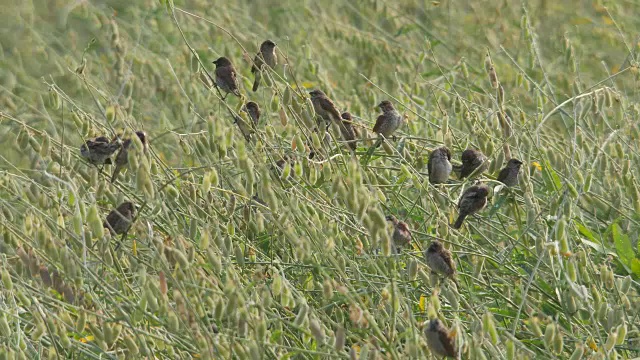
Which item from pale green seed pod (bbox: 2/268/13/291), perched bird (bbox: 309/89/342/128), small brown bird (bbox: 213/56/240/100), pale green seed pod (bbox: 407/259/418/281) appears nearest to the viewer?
pale green seed pod (bbox: 2/268/13/291)

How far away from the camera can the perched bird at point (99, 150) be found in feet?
9.11

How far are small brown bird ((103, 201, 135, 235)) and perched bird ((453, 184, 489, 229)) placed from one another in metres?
0.91

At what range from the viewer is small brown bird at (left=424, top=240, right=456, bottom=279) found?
→ 255 cm

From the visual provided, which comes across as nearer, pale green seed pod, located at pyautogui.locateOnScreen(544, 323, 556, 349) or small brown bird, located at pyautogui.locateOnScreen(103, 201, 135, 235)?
pale green seed pod, located at pyautogui.locateOnScreen(544, 323, 556, 349)

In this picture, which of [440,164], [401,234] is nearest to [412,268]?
[401,234]

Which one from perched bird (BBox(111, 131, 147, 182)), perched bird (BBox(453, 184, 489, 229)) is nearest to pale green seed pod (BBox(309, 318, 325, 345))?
perched bird (BBox(111, 131, 147, 182))

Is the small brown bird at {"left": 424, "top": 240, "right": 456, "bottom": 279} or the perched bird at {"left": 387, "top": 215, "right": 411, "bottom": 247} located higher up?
the small brown bird at {"left": 424, "top": 240, "right": 456, "bottom": 279}

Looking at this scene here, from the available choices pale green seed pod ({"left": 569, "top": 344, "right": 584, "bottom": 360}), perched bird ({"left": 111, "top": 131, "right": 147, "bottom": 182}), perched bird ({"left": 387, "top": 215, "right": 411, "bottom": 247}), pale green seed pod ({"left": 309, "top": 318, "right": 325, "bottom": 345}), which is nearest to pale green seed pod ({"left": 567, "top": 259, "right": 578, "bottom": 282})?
pale green seed pod ({"left": 569, "top": 344, "right": 584, "bottom": 360})

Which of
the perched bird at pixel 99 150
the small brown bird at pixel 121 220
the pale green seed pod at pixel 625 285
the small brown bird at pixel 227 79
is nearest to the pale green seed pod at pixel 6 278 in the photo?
the small brown bird at pixel 121 220

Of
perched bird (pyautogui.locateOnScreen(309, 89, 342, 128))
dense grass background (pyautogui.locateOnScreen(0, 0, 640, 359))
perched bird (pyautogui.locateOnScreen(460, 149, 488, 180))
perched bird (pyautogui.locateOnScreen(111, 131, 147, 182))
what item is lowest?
dense grass background (pyautogui.locateOnScreen(0, 0, 640, 359))

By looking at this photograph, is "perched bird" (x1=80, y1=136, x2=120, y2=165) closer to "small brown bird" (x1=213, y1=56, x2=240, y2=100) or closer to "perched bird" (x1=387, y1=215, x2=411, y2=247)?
"small brown bird" (x1=213, y1=56, x2=240, y2=100)

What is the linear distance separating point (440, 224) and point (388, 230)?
61cm

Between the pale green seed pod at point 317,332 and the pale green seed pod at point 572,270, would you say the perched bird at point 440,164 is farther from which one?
the pale green seed pod at point 317,332

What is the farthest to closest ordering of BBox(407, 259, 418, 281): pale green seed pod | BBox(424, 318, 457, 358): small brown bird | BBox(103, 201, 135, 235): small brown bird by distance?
1. BBox(103, 201, 135, 235): small brown bird
2. BBox(407, 259, 418, 281): pale green seed pod
3. BBox(424, 318, 457, 358): small brown bird
